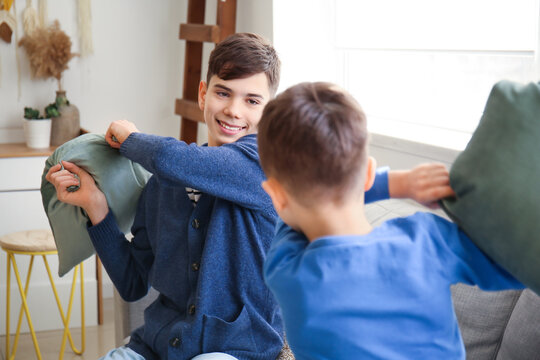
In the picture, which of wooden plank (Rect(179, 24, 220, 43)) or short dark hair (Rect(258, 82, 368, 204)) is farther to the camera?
wooden plank (Rect(179, 24, 220, 43))

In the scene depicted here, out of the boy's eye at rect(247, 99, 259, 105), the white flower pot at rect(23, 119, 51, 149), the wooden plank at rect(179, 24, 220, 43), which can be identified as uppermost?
the wooden plank at rect(179, 24, 220, 43)

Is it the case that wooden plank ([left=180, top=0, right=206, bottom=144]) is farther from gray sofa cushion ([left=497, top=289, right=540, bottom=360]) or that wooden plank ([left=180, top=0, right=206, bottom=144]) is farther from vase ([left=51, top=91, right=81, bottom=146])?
gray sofa cushion ([left=497, top=289, right=540, bottom=360])

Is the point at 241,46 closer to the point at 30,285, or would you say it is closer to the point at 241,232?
the point at 241,232

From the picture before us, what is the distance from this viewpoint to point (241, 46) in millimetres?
1457

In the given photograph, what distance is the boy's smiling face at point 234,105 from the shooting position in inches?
57.9

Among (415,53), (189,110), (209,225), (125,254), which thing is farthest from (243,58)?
(189,110)

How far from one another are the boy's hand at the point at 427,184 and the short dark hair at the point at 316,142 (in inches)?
4.8

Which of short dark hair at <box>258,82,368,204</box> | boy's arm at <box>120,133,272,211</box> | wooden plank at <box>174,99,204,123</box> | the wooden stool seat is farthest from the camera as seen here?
wooden plank at <box>174,99,204,123</box>

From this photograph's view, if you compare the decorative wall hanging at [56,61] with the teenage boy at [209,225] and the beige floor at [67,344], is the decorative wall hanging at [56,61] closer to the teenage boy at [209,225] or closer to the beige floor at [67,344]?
the beige floor at [67,344]

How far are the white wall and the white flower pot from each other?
0.84 ft

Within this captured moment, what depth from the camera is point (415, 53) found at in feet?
7.67

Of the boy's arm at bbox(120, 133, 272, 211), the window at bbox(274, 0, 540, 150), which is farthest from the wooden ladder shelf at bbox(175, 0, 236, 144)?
the boy's arm at bbox(120, 133, 272, 211)


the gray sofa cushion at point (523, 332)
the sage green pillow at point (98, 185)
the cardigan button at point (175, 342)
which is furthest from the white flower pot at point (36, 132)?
the gray sofa cushion at point (523, 332)

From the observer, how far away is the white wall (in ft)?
11.0
